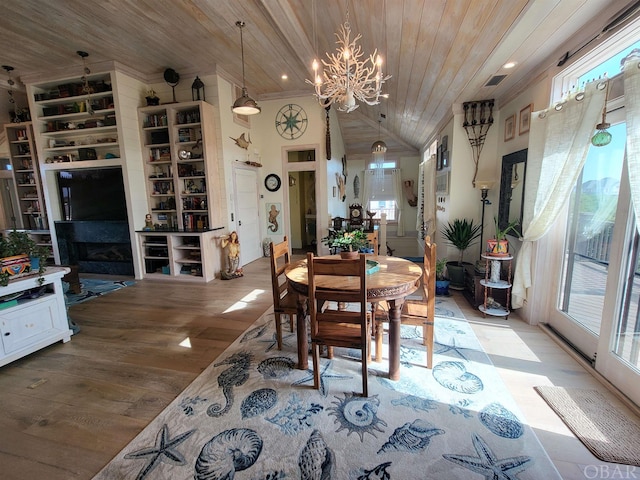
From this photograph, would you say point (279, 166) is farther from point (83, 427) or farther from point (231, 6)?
point (83, 427)

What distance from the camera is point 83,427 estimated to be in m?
1.72

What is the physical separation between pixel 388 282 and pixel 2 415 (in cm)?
266

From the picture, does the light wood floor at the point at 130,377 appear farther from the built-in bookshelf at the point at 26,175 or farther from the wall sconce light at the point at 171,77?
the wall sconce light at the point at 171,77

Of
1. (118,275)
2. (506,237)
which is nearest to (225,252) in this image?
(118,275)

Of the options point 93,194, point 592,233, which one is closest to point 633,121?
point 592,233

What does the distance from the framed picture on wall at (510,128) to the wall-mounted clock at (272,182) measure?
399cm

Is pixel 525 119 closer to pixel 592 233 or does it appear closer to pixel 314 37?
pixel 592 233

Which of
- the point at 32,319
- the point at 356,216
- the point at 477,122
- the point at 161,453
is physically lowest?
the point at 161,453

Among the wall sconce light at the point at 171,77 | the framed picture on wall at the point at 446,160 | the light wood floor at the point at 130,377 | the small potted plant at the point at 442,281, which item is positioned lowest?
the light wood floor at the point at 130,377

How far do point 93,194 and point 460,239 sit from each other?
5.81m

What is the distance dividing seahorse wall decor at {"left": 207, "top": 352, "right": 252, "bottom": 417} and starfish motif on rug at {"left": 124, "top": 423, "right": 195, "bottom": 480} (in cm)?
21

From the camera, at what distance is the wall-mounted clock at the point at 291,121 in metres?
5.66

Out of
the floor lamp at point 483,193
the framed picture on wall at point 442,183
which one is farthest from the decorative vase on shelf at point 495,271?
the framed picture on wall at point 442,183

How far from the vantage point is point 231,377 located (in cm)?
216
